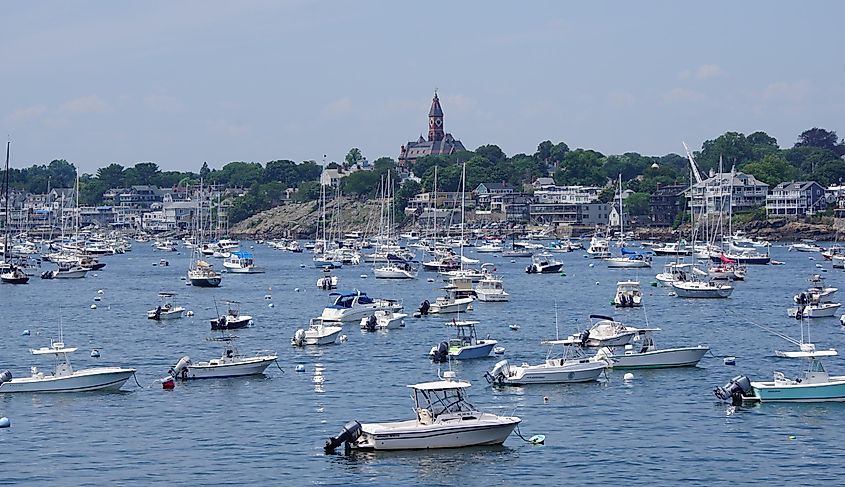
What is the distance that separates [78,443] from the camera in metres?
48.9

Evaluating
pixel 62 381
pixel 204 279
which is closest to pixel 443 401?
pixel 62 381

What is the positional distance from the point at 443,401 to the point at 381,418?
6385 mm

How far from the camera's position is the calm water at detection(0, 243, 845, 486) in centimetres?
4412

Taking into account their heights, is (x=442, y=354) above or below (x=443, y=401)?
below

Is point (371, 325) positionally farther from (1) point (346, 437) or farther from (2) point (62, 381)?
(1) point (346, 437)

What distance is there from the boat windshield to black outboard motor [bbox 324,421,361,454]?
88.1 inches

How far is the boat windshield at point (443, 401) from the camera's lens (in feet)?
152

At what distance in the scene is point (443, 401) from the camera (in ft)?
153

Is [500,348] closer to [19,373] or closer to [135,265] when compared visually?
[19,373]

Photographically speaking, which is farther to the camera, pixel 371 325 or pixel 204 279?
pixel 204 279

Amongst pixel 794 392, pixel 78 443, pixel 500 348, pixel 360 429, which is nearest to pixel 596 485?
pixel 360 429

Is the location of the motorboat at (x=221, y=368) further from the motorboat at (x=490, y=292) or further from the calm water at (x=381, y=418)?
the motorboat at (x=490, y=292)

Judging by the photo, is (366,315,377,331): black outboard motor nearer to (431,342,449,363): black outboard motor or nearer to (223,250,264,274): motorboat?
Answer: (431,342,449,363): black outboard motor

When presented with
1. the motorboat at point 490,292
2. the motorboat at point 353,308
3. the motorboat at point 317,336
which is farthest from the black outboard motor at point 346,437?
the motorboat at point 490,292
